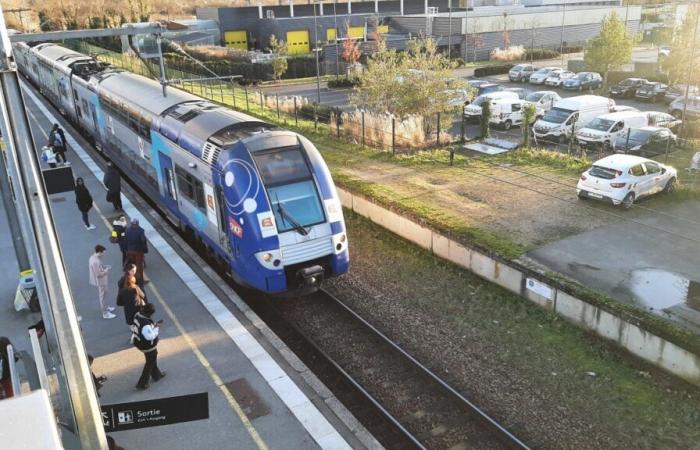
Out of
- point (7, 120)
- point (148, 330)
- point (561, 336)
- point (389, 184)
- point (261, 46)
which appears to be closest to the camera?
point (7, 120)

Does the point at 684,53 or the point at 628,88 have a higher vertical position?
the point at 684,53

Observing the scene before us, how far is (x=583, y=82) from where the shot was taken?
3947 cm

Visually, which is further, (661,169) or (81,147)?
(81,147)

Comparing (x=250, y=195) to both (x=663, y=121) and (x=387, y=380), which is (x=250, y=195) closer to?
(x=387, y=380)

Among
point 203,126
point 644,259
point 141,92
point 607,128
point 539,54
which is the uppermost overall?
point 141,92

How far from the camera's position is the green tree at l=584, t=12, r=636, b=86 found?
1462 inches

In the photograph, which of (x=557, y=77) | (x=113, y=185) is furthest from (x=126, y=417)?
(x=557, y=77)

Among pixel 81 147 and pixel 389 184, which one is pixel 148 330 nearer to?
pixel 389 184

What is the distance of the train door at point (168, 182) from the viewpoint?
1455 centimetres

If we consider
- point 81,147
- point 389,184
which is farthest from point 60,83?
point 389,184

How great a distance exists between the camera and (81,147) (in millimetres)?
24781

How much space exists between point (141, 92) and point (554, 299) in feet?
41.0

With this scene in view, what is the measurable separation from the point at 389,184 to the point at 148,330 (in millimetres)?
11939

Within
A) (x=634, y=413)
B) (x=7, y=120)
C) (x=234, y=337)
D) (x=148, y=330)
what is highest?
(x=7, y=120)
